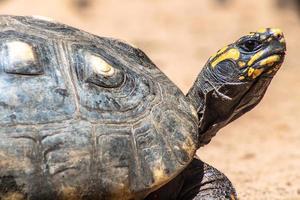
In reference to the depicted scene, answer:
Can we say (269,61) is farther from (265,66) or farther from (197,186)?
(197,186)

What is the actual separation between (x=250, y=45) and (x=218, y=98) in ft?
1.57

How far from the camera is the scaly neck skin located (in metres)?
5.22

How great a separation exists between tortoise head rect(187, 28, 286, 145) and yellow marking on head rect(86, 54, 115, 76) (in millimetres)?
905

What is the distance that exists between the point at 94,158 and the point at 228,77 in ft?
4.80

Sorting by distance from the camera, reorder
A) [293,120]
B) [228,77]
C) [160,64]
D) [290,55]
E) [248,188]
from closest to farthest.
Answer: [228,77] → [248,188] → [293,120] → [160,64] → [290,55]

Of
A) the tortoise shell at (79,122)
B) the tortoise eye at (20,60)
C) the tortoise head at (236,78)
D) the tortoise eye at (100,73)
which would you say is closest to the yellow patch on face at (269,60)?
the tortoise head at (236,78)

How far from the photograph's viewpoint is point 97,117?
14.4 feet

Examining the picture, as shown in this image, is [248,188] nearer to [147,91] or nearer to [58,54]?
[147,91]

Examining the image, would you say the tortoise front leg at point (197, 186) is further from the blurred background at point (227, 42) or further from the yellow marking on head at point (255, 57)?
the blurred background at point (227, 42)

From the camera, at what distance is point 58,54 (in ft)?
15.1

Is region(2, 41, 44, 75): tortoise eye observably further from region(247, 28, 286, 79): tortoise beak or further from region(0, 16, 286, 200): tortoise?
region(247, 28, 286, 79): tortoise beak

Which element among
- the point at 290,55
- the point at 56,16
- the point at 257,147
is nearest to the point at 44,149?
the point at 257,147

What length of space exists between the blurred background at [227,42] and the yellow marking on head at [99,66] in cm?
214

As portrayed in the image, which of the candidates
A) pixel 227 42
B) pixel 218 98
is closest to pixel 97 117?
pixel 218 98
